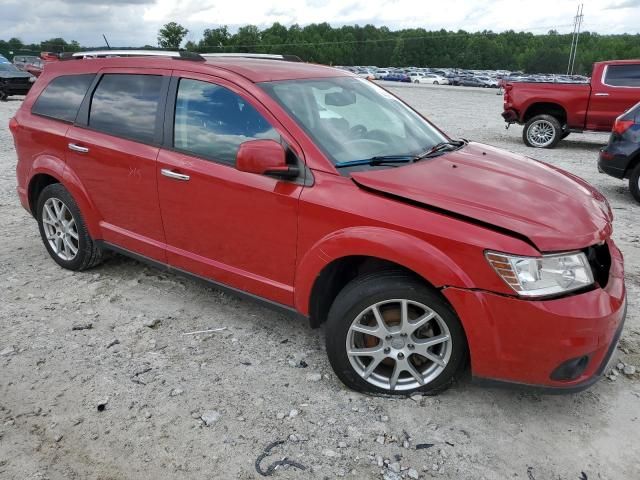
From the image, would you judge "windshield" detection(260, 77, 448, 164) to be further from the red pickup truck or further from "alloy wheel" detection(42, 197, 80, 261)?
the red pickup truck

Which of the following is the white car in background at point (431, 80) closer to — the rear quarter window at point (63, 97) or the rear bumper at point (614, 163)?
the rear bumper at point (614, 163)

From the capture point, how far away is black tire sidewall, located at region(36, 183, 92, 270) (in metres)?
4.39

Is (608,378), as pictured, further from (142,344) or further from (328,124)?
(142,344)

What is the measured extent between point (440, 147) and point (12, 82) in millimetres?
20907

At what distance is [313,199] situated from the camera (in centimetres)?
300

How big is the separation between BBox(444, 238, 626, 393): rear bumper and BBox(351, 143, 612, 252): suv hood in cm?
29

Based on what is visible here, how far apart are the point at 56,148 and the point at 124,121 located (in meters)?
0.83

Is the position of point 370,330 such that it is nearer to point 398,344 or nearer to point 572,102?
point 398,344

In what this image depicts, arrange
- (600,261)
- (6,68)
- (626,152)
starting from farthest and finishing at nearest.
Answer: (6,68), (626,152), (600,261)

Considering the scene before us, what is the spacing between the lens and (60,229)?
4641 millimetres

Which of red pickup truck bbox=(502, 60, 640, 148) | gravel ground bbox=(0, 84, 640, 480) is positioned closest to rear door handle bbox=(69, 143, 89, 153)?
gravel ground bbox=(0, 84, 640, 480)

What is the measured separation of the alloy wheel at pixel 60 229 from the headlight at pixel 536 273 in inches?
135

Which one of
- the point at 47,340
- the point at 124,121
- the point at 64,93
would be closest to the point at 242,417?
the point at 47,340

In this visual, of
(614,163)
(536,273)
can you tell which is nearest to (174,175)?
(536,273)
